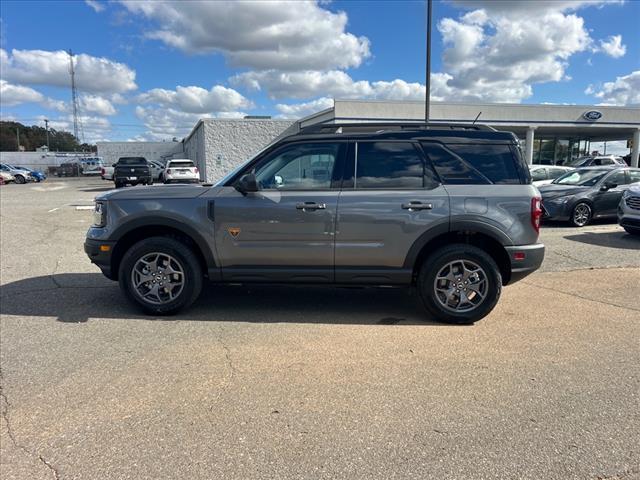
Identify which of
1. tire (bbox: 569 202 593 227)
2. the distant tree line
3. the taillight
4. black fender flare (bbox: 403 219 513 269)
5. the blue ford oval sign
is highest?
the distant tree line

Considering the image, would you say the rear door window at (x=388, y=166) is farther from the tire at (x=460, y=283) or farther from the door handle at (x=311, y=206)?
the tire at (x=460, y=283)

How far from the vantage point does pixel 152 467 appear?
2.65 m

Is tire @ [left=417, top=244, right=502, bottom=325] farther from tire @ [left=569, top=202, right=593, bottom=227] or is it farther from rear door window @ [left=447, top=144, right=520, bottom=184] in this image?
tire @ [left=569, top=202, right=593, bottom=227]

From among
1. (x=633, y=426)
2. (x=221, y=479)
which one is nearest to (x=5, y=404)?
(x=221, y=479)

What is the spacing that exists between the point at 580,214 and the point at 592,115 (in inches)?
1033

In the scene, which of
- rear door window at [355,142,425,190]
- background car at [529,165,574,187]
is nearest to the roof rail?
rear door window at [355,142,425,190]

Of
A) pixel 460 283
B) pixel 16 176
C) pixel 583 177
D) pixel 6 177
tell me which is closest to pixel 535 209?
pixel 460 283

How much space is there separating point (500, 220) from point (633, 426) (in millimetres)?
2270

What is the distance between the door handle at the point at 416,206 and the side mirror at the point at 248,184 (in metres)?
1.53

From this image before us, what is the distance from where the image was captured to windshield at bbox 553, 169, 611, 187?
1228 centimetres

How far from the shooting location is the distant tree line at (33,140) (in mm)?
113688

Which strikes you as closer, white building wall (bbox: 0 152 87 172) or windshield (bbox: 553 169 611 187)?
windshield (bbox: 553 169 611 187)

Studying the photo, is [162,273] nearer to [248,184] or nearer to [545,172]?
[248,184]

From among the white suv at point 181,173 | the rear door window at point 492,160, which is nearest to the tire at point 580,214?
the rear door window at point 492,160
